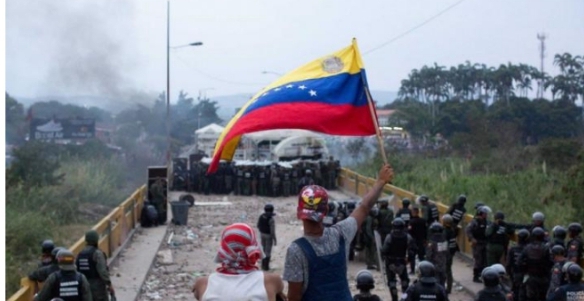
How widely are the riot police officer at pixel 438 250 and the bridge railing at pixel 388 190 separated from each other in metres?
5.19

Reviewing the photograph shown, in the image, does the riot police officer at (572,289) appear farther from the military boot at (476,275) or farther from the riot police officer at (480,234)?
the military boot at (476,275)

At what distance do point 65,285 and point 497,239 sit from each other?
8.20 metres

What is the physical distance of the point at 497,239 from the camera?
15.7 metres

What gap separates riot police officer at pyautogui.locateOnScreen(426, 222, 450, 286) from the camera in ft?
47.9

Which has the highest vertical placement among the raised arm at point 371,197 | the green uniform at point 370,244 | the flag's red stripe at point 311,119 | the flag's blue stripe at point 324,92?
the flag's blue stripe at point 324,92

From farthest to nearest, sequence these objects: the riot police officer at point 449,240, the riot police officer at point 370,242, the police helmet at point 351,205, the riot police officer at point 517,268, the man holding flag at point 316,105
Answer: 1. the police helmet at point 351,205
2. the riot police officer at point 370,242
3. the riot police officer at point 449,240
4. the riot police officer at point 517,268
5. the man holding flag at point 316,105

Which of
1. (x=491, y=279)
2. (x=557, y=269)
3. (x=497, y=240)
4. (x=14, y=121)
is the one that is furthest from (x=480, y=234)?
(x=14, y=121)

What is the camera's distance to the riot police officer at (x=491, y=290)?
8.64m

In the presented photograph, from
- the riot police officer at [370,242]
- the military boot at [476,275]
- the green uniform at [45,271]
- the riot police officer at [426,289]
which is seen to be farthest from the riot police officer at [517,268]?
the green uniform at [45,271]

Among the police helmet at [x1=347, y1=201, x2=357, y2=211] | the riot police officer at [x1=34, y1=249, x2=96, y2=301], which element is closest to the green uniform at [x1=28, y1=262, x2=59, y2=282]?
the riot police officer at [x1=34, y1=249, x2=96, y2=301]

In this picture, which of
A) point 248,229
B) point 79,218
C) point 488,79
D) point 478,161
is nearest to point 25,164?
point 79,218

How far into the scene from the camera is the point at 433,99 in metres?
83.2

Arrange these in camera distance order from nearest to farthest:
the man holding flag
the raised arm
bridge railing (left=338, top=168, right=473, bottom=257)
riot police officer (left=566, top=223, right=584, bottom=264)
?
the raised arm, the man holding flag, riot police officer (left=566, top=223, right=584, bottom=264), bridge railing (left=338, top=168, right=473, bottom=257)

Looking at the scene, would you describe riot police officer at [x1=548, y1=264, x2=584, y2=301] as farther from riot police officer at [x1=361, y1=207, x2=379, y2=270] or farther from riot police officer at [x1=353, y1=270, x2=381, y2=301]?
riot police officer at [x1=361, y1=207, x2=379, y2=270]
